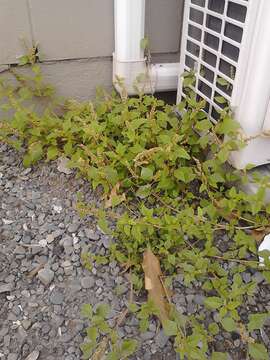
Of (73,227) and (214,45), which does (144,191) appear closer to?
(73,227)

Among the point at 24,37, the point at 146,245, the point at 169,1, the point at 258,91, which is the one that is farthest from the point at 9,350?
the point at 169,1

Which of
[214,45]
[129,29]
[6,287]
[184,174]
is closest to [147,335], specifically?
[6,287]

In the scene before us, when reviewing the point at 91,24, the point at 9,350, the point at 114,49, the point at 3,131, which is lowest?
the point at 9,350

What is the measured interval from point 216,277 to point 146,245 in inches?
9.7

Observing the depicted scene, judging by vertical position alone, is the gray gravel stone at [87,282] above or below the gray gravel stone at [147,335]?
above

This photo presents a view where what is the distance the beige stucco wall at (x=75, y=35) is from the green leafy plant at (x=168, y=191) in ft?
0.37

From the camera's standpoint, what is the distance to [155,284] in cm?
123

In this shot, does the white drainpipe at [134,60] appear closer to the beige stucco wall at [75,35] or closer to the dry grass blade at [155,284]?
the beige stucco wall at [75,35]

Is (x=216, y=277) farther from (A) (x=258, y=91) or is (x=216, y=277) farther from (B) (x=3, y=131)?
(B) (x=3, y=131)

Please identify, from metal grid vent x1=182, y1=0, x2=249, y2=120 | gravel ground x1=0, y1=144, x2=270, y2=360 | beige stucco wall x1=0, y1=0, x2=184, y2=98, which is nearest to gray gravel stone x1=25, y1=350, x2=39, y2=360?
gravel ground x1=0, y1=144, x2=270, y2=360

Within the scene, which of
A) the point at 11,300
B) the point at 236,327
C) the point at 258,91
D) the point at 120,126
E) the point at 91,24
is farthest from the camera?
the point at 91,24

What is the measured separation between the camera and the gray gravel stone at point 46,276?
4.16ft

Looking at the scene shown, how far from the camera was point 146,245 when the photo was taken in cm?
132

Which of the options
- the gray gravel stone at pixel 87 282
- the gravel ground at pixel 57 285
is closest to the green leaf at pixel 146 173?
the gravel ground at pixel 57 285
